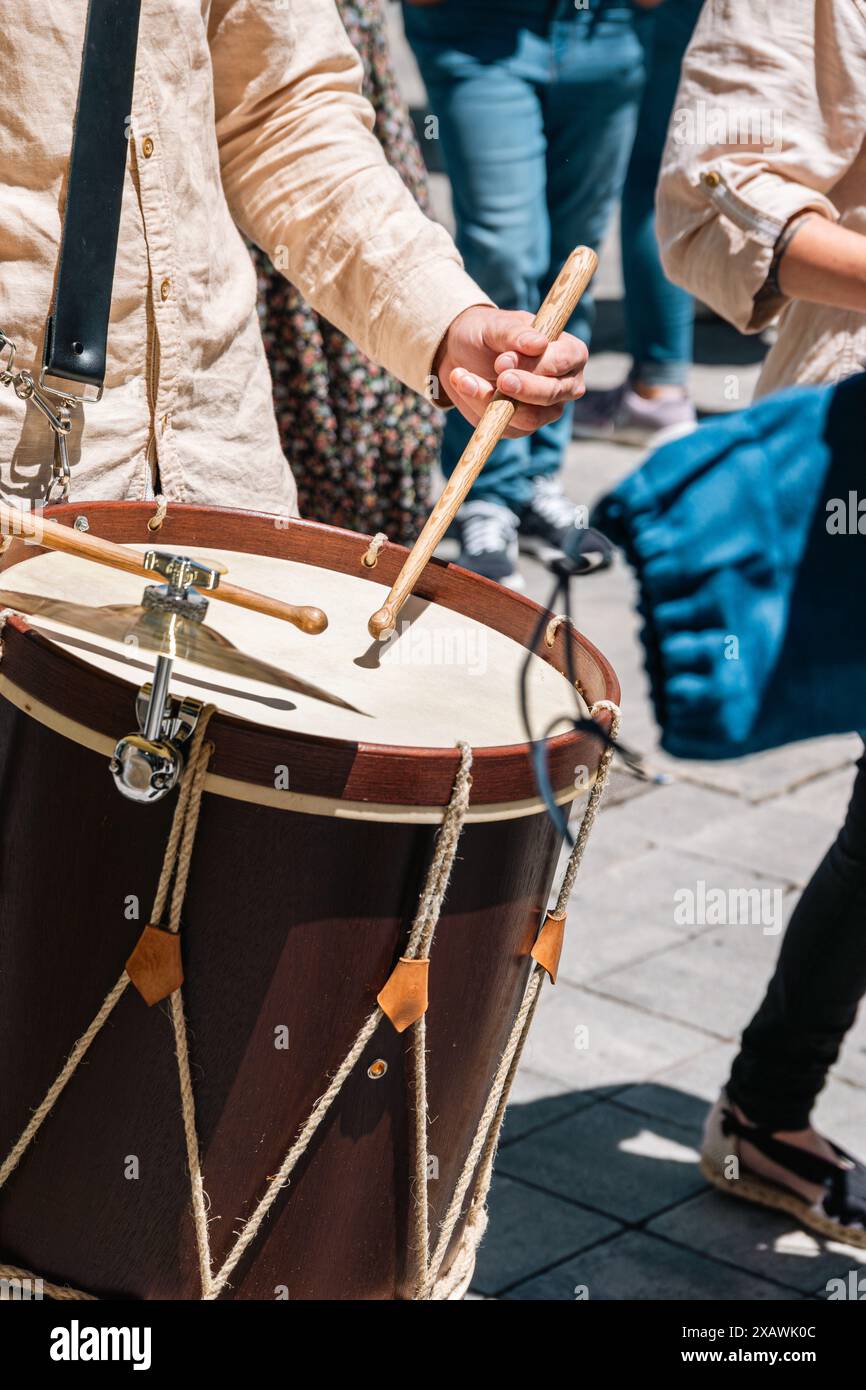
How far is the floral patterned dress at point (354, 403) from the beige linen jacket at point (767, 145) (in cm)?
96

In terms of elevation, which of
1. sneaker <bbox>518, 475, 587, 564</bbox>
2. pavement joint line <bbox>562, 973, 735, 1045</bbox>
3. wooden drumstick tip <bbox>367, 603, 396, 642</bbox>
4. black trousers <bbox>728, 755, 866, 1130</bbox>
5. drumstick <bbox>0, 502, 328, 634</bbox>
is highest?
drumstick <bbox>0, 502, 328, 634</bbox>

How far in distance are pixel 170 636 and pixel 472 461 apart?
1.34 feet

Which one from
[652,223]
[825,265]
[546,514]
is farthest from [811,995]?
[652,223]

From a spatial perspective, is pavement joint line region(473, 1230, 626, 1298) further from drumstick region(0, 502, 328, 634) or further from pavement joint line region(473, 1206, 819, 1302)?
drumstick region(0, 502, 328, 634)

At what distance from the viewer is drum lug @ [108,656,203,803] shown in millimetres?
1229

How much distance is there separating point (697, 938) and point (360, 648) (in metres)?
1.66

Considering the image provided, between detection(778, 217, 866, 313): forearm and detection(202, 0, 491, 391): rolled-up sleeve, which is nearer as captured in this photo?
detection(202, 0, 491, 391): rolled-up sleeve

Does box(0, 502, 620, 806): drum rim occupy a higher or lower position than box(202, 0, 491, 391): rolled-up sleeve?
lower

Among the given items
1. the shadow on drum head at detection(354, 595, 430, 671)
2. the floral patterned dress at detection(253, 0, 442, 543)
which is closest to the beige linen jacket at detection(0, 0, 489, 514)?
the shadow on drum head at detection(354, 595, 430, 671)

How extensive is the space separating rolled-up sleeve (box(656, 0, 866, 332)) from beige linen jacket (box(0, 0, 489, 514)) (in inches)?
14.9

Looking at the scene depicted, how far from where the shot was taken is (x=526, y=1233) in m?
2.30

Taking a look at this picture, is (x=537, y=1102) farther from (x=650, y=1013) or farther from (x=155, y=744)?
(x=155, y=744)
